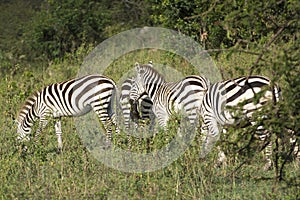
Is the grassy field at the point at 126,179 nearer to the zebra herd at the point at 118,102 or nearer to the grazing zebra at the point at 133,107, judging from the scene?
the zebra herd at the point at 118,102

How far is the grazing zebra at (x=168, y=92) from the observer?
7996 mm

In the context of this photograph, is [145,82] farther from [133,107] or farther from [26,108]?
[26,108]

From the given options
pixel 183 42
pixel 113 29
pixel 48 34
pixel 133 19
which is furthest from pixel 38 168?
pixel 133 19

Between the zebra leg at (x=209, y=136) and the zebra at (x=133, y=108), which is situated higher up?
the zebra at (x=133, y=108)

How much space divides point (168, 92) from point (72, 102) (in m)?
1.64

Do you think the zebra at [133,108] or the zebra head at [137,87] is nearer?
the zebra at [133,108]

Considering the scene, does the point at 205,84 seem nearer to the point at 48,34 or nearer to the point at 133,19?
the point at 48,34

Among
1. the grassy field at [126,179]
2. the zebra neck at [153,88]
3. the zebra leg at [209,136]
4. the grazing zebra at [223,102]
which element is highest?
the zebra neck at [153,88]

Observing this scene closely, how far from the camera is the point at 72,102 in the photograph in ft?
30.7


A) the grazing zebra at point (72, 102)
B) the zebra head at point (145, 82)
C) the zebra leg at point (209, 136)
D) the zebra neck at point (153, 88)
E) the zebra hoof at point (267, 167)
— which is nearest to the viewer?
the zebra leg at point (209, 136)

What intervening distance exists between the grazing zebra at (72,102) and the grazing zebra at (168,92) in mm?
562

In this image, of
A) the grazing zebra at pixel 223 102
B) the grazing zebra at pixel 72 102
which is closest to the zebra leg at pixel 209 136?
the grazing zebra at pixel 223 102

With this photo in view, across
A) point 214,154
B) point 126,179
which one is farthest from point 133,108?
point 126,179

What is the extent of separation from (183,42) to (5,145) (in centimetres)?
688
